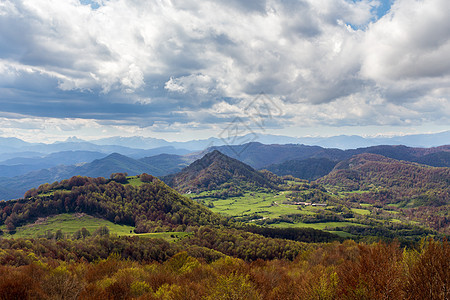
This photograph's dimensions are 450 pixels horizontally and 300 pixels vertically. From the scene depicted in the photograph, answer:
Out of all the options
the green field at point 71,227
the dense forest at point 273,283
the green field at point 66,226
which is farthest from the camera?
the green field at point 66,226

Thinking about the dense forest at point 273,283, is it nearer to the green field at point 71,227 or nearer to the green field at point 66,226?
the green field at point 71,227

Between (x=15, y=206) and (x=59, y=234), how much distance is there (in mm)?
69630

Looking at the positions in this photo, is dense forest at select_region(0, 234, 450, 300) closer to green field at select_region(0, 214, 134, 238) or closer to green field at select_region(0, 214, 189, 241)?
green field at select_region(0, 214, 189, 241)

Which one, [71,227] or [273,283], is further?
[71,227]

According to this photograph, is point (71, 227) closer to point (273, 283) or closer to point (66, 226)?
point (66, 226)

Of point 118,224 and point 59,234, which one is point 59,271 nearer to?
point 59,234

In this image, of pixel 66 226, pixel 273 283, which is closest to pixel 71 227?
pixel 66 226

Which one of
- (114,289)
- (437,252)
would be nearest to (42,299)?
(114,289)

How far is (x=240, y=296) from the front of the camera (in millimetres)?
28422

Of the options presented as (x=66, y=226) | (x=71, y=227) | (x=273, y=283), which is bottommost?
(x=71, y=227)

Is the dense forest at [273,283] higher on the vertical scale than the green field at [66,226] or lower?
higher

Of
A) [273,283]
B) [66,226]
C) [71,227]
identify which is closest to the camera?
[273,283]

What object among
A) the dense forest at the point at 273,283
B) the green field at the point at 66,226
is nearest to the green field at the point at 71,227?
the green field at the point at 66,226

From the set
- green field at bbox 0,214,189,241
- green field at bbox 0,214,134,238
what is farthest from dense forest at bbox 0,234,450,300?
green field at bbox 0,214,134,238
